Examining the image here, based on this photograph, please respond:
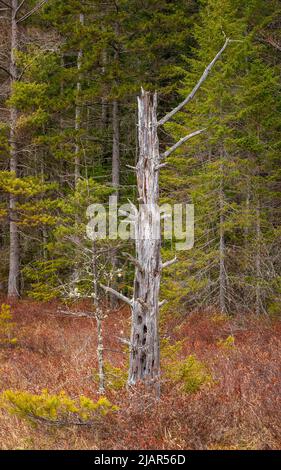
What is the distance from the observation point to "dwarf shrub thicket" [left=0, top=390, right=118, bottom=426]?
4.95 m

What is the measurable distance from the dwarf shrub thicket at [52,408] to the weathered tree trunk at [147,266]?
3.12ft

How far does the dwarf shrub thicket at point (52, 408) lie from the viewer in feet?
16.2

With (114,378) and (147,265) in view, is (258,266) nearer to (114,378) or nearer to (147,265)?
(114,378)

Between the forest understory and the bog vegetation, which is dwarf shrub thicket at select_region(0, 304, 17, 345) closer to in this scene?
the bog vegetation

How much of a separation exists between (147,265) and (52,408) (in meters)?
2.14

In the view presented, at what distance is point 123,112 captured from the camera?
21312 mm

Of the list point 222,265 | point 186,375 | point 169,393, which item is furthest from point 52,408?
point 222,265

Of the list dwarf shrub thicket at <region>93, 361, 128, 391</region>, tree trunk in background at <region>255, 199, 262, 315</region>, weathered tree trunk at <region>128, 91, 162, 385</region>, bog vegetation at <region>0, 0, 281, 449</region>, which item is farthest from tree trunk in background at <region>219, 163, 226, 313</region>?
weathered tree trunk at <region>128, 91, 162, 385</region>

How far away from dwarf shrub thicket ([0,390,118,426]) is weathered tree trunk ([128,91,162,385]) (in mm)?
950

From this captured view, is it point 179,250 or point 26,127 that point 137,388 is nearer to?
point 179,250

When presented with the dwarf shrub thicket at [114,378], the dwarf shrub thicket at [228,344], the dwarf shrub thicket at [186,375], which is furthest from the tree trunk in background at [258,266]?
the dwarf shrub thicket at [114,378]

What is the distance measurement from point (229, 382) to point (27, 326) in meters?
8.07

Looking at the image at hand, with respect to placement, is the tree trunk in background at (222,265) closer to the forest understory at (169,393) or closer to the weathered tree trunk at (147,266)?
the forest understory at (169,393)

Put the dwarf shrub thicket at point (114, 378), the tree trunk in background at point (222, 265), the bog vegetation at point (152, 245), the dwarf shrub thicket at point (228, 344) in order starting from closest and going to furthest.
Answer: the bog vegetation at point (152, 245) < the dwarf shrub thicket at point (114, 378) < the dwarf shrub thicket at point (228, 344) < the tree trunk in background at point (222, 265)
